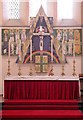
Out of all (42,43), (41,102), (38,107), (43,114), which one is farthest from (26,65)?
(43,114)

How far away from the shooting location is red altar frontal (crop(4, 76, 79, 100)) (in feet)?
25.2

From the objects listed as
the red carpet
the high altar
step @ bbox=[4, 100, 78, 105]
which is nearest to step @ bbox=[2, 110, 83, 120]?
the red carpet

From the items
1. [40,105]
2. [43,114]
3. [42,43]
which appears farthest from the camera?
[42,43]

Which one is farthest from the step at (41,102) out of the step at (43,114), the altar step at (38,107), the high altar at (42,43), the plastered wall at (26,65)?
the plastered wall at (26,65)

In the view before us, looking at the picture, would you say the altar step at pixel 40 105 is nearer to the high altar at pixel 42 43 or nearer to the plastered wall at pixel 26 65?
the high altar at pixel 42 43

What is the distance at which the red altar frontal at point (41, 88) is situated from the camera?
768cm

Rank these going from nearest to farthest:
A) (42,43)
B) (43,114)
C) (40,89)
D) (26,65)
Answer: (43,114)
(40,89)
(42,43)
(26,65)

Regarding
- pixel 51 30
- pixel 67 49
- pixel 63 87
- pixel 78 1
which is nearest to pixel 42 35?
pixel 51 30

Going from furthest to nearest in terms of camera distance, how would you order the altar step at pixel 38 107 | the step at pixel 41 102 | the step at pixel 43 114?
the step at pixel 41 102 < the altar step at pixel 38 107 < the step at pixel 43 114

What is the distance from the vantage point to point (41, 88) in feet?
25.2

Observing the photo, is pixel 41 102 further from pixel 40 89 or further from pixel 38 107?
pixel 40 89

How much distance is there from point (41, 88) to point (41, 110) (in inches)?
34.9

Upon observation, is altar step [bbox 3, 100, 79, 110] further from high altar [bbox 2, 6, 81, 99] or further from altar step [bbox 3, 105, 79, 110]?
high altar [bbox 2, 6, 81, 99]

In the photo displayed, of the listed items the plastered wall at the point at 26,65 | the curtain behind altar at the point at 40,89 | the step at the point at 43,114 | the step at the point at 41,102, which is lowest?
the step at the point at 43,114
